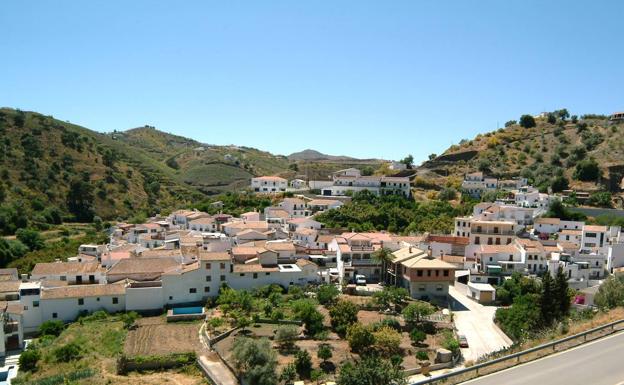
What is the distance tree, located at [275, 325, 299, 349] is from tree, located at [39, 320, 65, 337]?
1433cm

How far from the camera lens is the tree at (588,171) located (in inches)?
2707

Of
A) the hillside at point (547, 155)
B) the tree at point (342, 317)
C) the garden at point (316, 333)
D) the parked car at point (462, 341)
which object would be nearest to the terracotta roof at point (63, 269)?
the garden at point (316, 333)

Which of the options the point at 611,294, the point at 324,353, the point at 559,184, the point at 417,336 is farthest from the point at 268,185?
the point at 611,294

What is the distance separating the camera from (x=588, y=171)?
6906 centimetres

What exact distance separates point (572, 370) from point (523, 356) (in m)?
1.30

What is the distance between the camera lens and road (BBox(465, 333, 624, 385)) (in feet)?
35.5

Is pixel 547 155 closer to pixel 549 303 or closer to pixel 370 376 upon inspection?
pixel 549 303

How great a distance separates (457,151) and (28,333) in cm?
7932

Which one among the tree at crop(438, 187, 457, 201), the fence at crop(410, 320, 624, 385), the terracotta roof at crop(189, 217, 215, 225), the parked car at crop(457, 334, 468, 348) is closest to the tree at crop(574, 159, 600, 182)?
the tree at crop(438, 187, 457, 201)

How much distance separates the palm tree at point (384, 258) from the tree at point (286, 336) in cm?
1430

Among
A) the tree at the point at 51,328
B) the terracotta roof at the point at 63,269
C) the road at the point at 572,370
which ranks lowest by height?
the tree at the point at 51,328

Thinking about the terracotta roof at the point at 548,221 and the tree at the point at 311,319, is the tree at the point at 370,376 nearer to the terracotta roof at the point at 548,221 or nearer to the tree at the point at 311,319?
the tree at the point at 311,319

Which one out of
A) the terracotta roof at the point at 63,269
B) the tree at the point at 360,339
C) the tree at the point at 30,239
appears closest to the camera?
the tree at the point at 360,339

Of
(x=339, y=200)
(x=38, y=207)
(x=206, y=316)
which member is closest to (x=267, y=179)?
(x=339, y=200)
